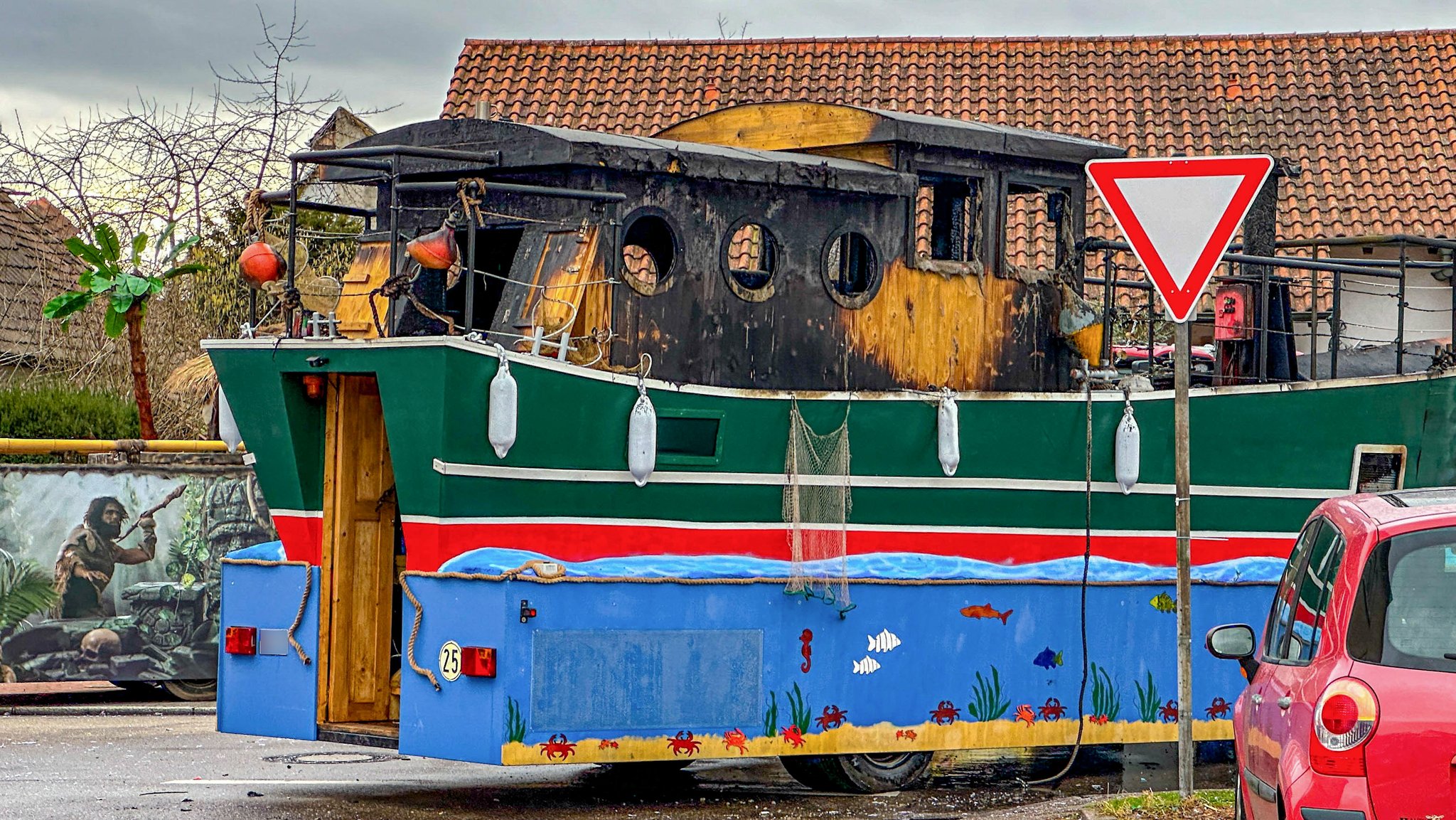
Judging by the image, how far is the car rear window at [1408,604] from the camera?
5.53 meters

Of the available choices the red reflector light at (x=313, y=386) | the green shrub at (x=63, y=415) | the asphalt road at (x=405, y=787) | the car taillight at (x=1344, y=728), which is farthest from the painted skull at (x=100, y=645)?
the car taillight at (x=1344, y=728)

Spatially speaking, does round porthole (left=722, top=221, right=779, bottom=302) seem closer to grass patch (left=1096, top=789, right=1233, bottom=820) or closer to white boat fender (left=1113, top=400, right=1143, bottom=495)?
white boat fender (left=1113, top=400, right=1143, bottom=495)

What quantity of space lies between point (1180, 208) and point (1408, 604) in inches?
112

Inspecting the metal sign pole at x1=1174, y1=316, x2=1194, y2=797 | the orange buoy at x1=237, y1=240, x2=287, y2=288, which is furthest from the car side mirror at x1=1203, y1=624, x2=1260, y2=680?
the orange buoy at x1=237, y1=240, x2=287, y2=288

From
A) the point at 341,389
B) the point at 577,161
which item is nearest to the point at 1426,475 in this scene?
the point at 577,161

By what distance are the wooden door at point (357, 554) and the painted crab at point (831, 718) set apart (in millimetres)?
2274

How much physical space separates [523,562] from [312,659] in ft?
4.78

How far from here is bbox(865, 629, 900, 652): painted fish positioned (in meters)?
10.1

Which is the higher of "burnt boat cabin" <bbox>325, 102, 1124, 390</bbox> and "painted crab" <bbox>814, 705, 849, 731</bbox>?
"burnt boat cabin" <bbox>325, 102, 1124, 390</bbox>

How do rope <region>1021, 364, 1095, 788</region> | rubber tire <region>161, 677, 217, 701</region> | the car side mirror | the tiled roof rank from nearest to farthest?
the car side mirror
rope <region>1021, 364, 1095, 788</region>
rubber tire <region>161, 677, 217, 701</region>
the tiled roof

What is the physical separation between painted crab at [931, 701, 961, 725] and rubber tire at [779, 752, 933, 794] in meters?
0.29

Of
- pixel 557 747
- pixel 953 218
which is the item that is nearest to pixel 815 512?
pixel 557 747

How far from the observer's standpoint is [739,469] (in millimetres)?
9789

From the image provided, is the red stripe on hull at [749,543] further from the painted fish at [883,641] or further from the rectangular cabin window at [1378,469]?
the rectangular cabin window at [1378,469]
